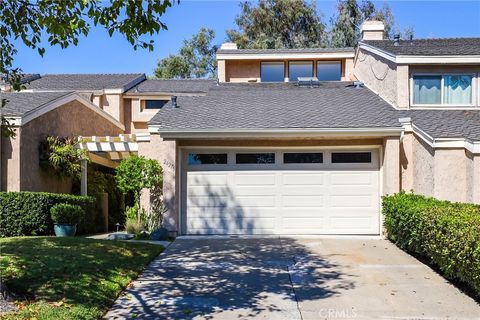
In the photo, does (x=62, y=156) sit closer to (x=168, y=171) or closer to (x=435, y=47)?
(x=168, y=171)

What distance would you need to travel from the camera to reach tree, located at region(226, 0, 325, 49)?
3662 centimetres

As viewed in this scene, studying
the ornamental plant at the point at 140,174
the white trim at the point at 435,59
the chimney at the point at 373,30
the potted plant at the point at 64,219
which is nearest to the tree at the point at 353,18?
the chimney at the point at 373,30

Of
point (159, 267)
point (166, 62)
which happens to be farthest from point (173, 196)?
point (166, 62)

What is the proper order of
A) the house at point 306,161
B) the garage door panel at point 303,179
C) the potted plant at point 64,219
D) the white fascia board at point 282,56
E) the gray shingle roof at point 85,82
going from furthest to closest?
the gray shingle roof at point 85,82 < the white fascia board at point 282,56 < the garage door panel at point 303,179 < the potted plant at point 64,219 < the house at point 306,161

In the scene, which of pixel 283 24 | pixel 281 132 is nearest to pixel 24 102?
pixel 281 132

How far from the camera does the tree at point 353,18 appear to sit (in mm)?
35500

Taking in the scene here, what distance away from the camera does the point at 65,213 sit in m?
13.3

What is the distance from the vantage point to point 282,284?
7984 millimetres

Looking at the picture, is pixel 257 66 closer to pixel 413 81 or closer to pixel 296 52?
pixel 296 52

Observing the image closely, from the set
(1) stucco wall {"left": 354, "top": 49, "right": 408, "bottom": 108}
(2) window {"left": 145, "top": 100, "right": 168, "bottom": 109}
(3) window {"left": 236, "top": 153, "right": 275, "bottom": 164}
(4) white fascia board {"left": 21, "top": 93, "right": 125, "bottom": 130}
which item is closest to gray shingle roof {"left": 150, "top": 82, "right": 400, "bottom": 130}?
(1) stucco wall {"left": 354, "top": 49, "right": 408, "bottom": 108}

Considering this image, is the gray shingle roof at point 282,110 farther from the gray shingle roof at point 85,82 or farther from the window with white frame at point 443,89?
the gray shingle roof at point 85,82

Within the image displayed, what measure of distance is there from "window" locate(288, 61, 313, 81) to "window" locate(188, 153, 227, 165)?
11312 mm

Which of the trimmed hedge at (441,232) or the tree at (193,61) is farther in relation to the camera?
the tree at (193,61)

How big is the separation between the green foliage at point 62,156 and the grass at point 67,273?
4.40 meters
